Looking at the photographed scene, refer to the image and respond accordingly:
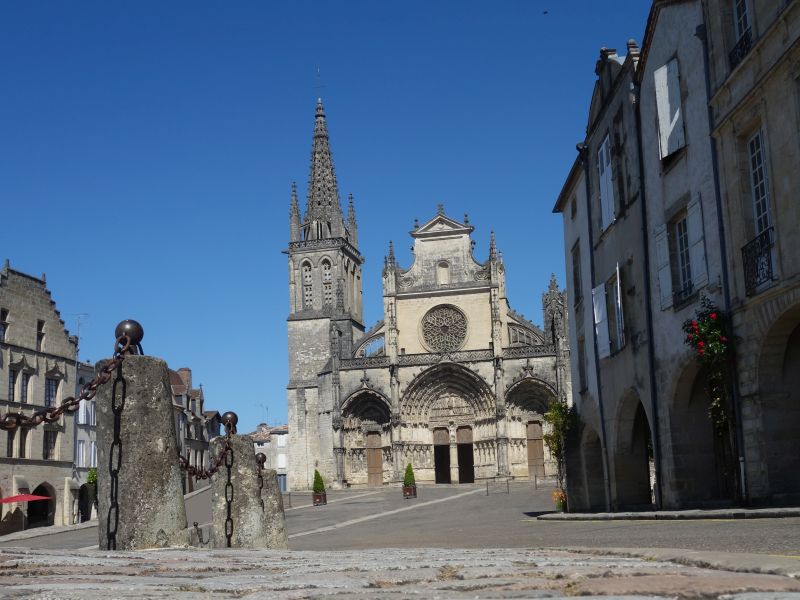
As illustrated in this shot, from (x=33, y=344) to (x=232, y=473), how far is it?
31.5 m

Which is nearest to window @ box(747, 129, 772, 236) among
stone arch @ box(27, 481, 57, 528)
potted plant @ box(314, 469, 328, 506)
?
potted plant @ box(314, 469, 328, 506)

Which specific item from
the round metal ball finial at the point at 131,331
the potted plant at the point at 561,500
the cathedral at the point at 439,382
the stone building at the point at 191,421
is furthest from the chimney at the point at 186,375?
the round metal ball finial at the point at 131,331

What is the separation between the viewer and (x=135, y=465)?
7.61 metres

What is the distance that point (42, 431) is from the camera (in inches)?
1610

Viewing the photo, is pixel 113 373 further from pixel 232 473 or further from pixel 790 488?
pixel 790 488

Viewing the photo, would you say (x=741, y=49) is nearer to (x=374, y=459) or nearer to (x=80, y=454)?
(x=80, y=454)

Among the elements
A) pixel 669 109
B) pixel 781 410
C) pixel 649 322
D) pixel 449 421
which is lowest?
pixel 781 410

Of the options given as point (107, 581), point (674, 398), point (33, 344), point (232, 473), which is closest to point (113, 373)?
point (107, 581)

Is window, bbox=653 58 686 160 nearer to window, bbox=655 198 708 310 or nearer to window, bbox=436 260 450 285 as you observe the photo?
window, bbox=655 198 708 310

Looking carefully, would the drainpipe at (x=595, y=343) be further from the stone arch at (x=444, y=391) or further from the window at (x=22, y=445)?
the stone arch at (x=444, y=391)

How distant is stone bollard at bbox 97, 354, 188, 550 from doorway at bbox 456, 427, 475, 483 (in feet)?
161

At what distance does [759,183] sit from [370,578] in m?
9.67

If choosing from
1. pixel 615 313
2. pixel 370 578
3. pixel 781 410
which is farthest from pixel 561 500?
pixel 370 578

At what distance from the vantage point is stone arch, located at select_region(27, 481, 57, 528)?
4034 cm
